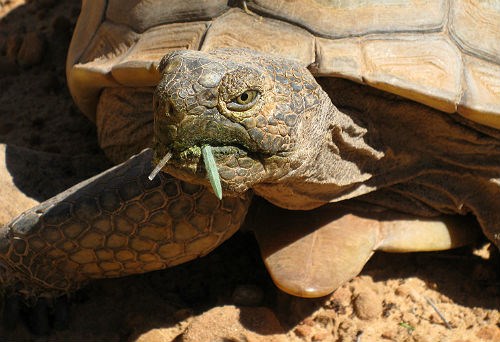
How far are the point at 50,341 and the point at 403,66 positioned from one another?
6.78ft

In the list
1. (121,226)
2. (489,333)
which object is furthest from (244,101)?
(489,333)

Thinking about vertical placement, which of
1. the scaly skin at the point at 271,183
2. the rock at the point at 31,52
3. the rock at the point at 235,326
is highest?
the scaly skin at the point at 271,183

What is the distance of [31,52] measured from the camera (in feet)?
18.4

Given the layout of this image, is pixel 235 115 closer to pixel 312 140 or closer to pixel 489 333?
pixel 312 140

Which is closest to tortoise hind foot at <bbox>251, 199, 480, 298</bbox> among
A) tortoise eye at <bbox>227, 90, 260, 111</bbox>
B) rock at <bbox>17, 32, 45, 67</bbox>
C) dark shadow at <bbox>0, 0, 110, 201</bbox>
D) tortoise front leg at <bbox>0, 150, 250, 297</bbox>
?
tortoise front leg at <bbox>0, 150, 250, 297</bbox>

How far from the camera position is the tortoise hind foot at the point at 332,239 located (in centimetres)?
350

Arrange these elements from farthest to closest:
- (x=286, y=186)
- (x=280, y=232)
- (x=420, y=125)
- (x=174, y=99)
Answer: (x=280, y=232) → (x=420, y=125) → (x=286, y=186) → (x=174, y=99)

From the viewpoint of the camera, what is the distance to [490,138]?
3416 mm

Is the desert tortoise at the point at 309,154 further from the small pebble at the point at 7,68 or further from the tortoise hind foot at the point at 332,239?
the small pebble at the point at 7,68

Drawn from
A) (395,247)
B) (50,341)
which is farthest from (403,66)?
(50,341)

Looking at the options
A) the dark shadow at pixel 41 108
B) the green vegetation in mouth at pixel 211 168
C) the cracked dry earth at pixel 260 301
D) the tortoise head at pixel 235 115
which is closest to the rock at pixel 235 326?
the cracked dry earth at pixel 260 301

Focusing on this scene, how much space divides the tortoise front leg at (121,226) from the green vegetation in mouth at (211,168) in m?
0.66

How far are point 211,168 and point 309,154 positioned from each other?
0.54 m

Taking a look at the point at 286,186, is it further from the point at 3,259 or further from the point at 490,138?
the point at 3,259
